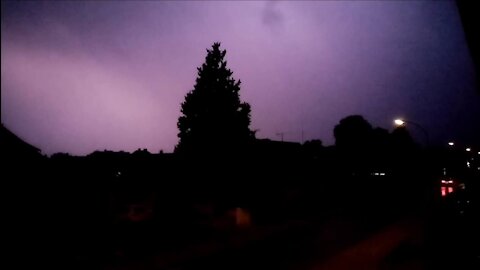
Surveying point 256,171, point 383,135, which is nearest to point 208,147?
point 256,171

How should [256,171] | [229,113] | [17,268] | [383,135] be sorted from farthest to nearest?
1. [383,135]
2. [229,113]
3. [256,171]
4. [17,268]

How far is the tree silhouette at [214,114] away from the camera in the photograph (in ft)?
94.5

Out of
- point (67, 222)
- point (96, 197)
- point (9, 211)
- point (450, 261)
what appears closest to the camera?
point (450, 261)

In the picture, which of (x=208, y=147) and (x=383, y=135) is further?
(x=383, y=135)

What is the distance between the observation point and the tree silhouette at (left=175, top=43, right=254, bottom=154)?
94.5 ft

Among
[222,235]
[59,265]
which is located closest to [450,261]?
[222,235]

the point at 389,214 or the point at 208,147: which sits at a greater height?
the point at 208,147

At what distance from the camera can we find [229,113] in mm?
31094

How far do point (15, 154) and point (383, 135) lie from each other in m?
61.5

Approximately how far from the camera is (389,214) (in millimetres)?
28984

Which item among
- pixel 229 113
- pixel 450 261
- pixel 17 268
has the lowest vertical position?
pixel 17 268

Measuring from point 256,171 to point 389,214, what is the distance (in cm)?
1071

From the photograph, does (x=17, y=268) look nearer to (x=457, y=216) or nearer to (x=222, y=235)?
(x=222, y=235)

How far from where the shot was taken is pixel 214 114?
31.0 meters
